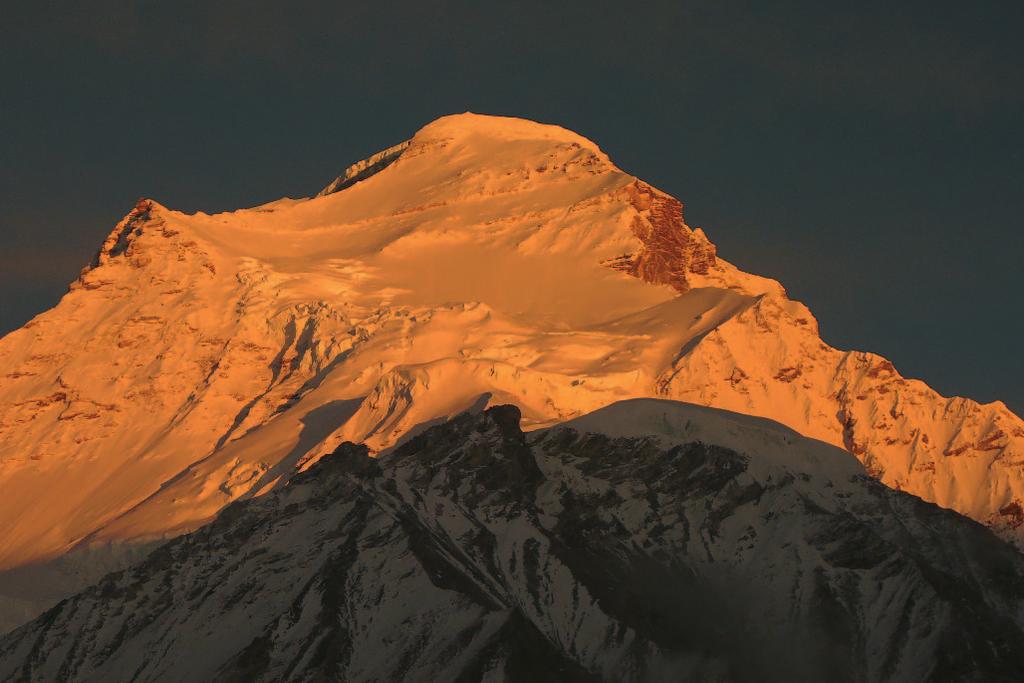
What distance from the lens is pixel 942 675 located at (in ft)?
646

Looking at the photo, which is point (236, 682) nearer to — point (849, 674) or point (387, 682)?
point (387, 682)

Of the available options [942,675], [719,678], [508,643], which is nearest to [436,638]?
[508,643]

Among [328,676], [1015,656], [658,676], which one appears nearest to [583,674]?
[658,676]

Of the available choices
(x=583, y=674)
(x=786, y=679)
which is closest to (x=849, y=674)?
(x=786, y=679)

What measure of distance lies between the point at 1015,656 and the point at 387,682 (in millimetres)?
44278

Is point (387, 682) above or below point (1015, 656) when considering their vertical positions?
below

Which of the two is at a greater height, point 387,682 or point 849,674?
point 849,674

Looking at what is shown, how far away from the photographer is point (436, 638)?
200m

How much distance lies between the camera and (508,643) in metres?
197

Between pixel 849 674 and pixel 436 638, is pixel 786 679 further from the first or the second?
pixel 436 638

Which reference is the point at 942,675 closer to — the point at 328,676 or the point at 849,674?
the point at 849,674

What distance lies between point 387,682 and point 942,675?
38488 millimetres

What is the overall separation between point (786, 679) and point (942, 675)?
1080 centimetres

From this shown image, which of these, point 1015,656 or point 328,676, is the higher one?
point 1015,656
